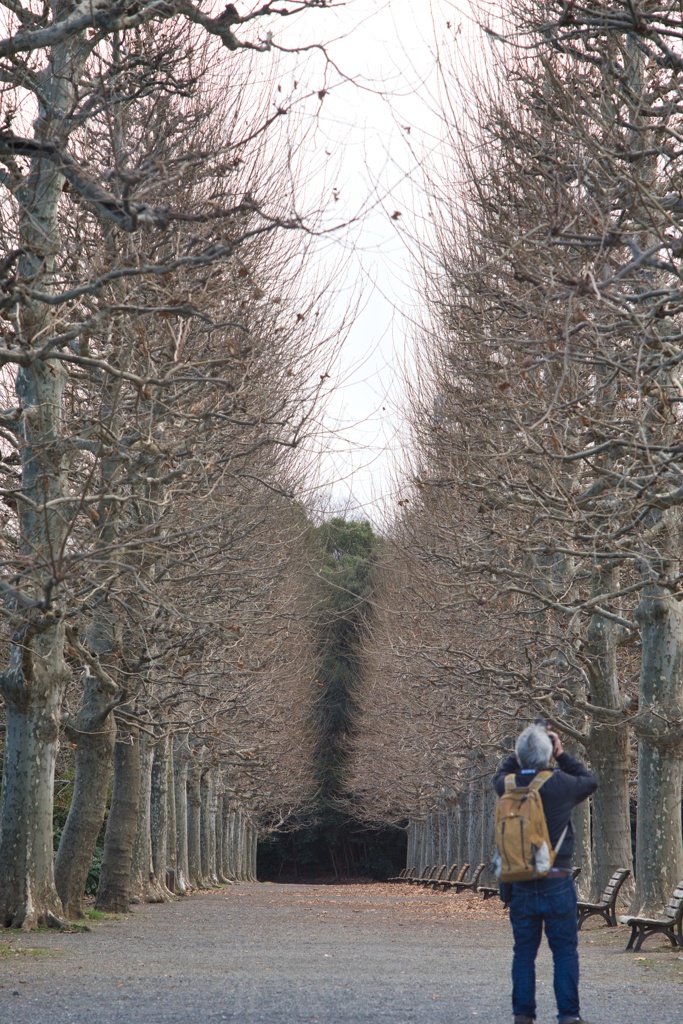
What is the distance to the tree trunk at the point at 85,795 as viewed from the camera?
1672 centimetres

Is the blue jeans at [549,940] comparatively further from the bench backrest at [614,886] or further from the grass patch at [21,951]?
the bench backrest at [614,886]

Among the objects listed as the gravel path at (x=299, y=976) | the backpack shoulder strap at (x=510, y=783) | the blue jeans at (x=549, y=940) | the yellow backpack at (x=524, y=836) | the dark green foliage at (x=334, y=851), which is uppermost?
the backpack shoulder strap at (x=510, y=783)

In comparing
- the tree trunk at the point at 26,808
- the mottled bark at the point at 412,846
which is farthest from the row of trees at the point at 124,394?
the mottled bark at the point at 412,846

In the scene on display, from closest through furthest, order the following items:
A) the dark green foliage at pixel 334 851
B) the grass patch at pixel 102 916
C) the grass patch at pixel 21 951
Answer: the grass patch at pixel 21 951
the grass patch at pixel 102 916
the dark green foliage at pixel 334 851

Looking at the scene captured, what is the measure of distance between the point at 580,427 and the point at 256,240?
6837 mm

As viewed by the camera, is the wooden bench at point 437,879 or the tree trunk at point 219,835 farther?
the tree trunk at point 219,835

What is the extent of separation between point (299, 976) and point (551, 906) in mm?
4870

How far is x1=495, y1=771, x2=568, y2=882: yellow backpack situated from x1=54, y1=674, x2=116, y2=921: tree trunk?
415 inches

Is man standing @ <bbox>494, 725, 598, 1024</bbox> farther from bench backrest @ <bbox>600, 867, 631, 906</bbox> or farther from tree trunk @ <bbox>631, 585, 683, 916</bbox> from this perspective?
bench backrest @ <bbox>600, 867, 631, 906</bbox>

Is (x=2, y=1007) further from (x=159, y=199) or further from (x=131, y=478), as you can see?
(x=159, y=199)

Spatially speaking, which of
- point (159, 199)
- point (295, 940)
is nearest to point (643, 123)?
point (159, 199)

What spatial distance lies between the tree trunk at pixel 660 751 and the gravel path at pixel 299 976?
0.82 metres

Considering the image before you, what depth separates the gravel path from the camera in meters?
8.32

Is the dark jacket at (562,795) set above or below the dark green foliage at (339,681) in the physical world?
below
